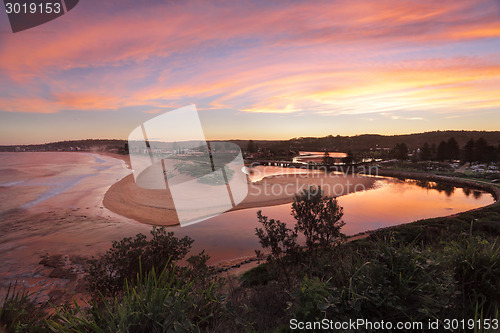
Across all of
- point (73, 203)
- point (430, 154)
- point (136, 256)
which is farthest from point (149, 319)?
point (430, 154)

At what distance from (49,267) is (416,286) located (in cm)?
1386

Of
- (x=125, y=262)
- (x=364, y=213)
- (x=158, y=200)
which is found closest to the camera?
(x=125, y=262)

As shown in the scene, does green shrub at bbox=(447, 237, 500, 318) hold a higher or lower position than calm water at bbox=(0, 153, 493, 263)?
higher

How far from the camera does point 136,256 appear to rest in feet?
21.7

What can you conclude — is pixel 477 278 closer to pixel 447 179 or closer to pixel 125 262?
pixel 125 262

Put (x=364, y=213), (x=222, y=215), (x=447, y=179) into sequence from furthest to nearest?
(x=447, y=179), (x=364, y=213), (x=222, y=215)

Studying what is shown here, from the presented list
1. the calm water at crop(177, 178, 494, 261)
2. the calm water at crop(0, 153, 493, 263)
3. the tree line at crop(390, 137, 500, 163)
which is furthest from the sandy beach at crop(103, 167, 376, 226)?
the tree line at crop(390, 137, 500, 163)

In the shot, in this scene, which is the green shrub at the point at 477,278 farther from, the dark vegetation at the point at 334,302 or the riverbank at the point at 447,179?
the riverbank at the point at 447,179

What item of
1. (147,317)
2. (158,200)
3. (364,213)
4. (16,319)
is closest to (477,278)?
(147,317)

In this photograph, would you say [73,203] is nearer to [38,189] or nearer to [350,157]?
[38,189]

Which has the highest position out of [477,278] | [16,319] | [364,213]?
[477,278]

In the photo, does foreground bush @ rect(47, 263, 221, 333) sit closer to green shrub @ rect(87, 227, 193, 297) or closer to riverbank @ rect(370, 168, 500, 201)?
green shrub @ rect(87, 227, 193, 297)

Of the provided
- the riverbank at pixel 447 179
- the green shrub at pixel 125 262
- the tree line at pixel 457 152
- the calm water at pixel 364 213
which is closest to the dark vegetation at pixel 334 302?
the green shrub at pixel 125 262

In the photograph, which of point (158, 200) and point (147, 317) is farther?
point (158, 200)
